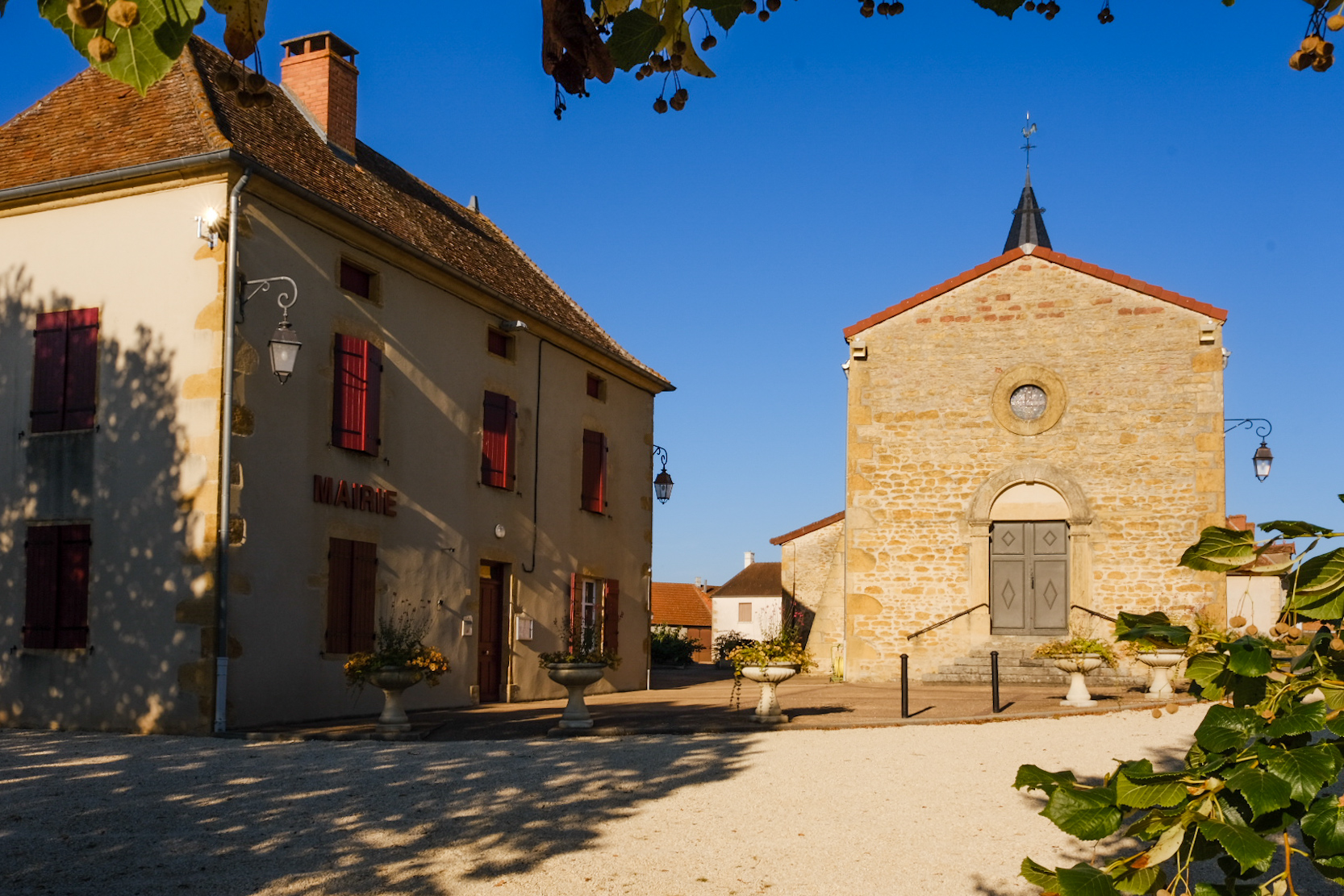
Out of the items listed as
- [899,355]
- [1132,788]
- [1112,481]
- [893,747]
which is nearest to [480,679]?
[893,747]

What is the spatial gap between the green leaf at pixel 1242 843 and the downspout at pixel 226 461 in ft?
36.1

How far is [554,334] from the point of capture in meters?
18.3

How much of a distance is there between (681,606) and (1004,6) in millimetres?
54456

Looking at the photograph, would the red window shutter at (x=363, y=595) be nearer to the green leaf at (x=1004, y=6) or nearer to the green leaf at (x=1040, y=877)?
the green leaf at (x=1004, y=6)

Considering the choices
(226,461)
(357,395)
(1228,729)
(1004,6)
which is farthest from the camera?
(357,395)

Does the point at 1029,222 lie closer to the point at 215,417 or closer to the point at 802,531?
the point at 802,531

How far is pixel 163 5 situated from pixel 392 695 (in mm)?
10352

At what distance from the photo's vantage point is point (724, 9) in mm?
2225

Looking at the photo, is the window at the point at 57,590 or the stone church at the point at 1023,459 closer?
the window at the point at 57,590

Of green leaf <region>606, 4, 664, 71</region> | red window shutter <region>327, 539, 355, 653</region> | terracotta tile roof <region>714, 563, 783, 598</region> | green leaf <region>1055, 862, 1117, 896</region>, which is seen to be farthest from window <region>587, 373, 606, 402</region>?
terracotta tile roof <region>714, 563, 783, 598</region>

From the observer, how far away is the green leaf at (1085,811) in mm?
1759

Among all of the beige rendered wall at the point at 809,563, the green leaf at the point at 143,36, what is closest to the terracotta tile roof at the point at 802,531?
the beige rendered wall at the point at 809,563

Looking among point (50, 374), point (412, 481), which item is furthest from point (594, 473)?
point (50, 374)

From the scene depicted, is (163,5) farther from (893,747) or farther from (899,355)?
(899,355)
